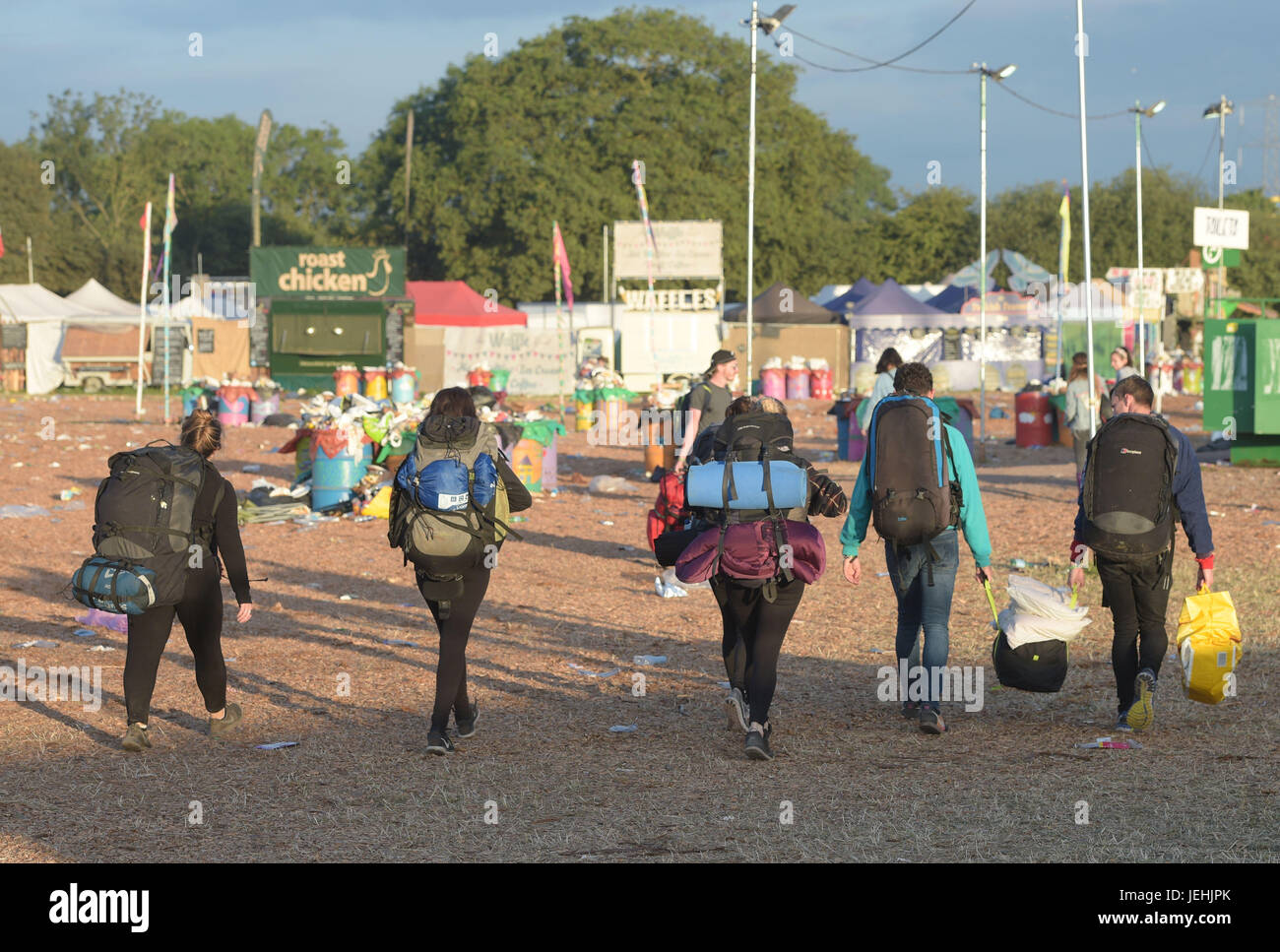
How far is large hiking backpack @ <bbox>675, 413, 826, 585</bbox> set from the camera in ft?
20.3

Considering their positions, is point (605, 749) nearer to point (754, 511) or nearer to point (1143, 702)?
point (754, 511)

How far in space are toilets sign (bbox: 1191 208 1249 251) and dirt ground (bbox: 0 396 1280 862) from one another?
1445 centimetres

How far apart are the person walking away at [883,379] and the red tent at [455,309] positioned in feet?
88.6

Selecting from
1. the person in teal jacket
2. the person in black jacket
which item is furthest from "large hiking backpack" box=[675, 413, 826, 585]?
the person in black jacket

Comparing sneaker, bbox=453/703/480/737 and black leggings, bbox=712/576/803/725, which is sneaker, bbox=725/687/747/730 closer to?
black leggings, bbox=712/576/803/725

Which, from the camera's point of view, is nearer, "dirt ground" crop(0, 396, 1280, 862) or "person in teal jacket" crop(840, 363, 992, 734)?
"dirt ground" crop(0, 396, 1280, 862)

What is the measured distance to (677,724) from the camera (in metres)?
7.14

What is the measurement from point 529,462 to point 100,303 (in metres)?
32.3

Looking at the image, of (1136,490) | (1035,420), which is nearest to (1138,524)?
(1136,490)

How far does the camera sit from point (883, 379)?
Answer: 1199cm

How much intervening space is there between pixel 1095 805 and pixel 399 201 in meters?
55.8

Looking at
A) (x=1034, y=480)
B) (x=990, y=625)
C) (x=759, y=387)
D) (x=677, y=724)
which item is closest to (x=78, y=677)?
(x=677, y=724)

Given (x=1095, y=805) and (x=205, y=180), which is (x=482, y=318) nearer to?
(x=1095, y=805)

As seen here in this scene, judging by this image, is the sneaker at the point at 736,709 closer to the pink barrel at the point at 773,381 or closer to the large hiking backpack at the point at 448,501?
the large hiking backpack at the point at 448,501
